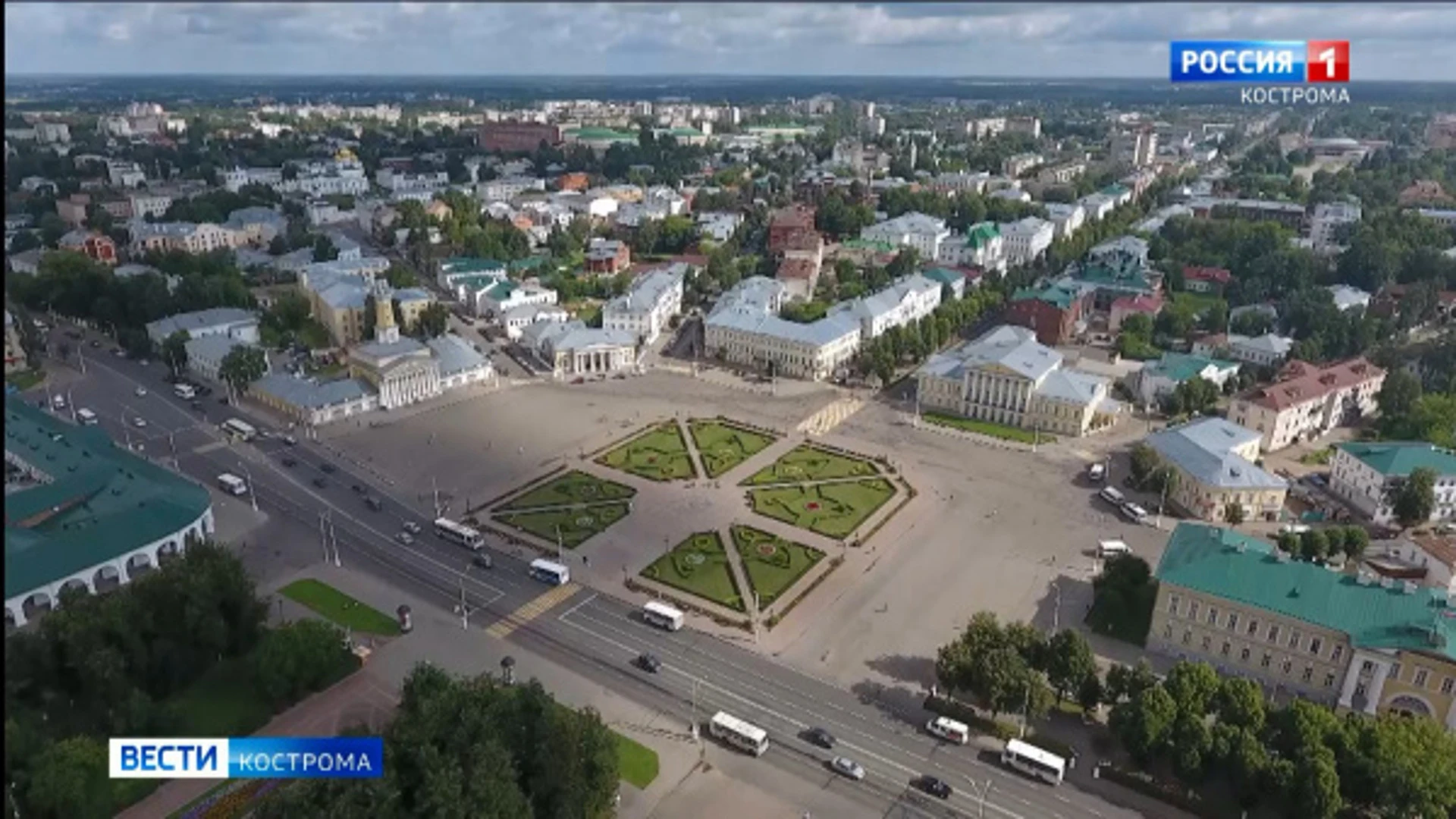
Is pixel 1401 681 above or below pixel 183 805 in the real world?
above

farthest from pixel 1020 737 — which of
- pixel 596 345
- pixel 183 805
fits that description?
pixel 596 345

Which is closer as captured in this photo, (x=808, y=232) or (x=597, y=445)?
(x=597, y=445)

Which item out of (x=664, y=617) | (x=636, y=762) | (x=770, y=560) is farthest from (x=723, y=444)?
(x=636, y=762)

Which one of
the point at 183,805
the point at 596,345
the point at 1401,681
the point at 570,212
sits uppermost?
the point at 570,212

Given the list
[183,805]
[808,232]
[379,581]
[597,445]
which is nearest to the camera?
[183,805]

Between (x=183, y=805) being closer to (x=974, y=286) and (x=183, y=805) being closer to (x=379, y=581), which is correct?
(x=379, y=581)

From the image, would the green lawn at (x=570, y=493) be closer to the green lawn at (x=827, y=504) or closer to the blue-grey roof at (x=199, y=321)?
the green lawn at (x=827, y=504)
